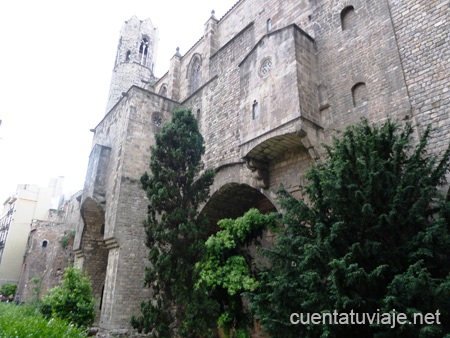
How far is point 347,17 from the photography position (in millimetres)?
9805

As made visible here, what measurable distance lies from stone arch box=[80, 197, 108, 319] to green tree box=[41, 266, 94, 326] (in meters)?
5.63

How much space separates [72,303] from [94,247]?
680 centimetres

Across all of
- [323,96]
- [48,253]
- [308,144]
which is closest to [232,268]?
[308,144]

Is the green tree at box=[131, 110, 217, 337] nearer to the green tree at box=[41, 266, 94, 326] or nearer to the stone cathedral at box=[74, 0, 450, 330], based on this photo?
the stone cathedral at box=[74, 0, 450, 330]

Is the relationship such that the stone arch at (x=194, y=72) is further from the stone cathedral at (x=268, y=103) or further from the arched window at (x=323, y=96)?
the arched window at (x=323, y=96)

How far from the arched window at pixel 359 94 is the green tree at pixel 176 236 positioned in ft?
15.3

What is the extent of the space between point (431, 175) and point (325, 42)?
5.86 meters

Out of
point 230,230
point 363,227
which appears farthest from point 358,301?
point 230,230

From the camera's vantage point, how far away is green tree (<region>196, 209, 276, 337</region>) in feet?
29.6

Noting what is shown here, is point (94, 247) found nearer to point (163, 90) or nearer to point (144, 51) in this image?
point (163, 90)

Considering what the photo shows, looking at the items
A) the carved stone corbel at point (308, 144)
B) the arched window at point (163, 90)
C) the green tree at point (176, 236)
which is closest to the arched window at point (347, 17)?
the carved stone corbel at point (308, 144)

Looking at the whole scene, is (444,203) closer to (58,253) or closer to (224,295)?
(224,295)

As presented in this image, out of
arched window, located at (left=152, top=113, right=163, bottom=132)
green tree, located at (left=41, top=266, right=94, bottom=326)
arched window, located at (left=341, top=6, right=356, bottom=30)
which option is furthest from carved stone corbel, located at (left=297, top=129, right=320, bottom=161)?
arched window, located at (left=152, top=113, right=163, bottom=132)

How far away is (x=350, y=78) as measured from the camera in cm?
910
